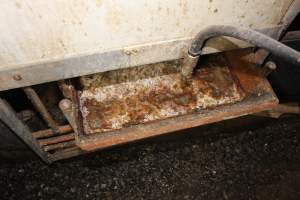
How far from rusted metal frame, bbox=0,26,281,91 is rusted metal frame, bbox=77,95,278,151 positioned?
0.25 m

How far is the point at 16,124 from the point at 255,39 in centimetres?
104

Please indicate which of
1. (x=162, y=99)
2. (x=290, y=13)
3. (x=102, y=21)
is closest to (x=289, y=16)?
(x=290, y=13)

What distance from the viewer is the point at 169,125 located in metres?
1.11

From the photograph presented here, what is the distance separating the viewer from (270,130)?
2135 millimetres

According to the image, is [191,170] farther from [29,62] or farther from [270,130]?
[29,62]

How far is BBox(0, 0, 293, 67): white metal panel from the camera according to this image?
764mm

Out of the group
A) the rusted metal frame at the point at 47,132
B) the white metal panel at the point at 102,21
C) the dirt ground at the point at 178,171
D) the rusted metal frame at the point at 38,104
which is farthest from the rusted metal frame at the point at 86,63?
the dirt ground at the point at 178,171

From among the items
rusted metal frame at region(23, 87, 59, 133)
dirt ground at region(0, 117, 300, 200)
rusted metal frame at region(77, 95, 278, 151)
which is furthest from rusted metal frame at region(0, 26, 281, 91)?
dirt ground at region(0, 117, 300, 200)

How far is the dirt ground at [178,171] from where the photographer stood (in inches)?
72.1

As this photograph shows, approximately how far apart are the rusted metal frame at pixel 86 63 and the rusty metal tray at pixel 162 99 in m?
0.17

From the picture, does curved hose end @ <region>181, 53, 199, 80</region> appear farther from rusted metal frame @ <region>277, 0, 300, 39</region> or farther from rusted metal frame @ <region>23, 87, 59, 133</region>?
rusted metal frame @ <region>23, 87, 59, 133</region>

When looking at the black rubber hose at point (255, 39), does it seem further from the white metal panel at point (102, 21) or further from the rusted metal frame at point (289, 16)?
the rusted metal frame at point (289, 16)

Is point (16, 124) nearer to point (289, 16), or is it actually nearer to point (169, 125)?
point (169, 125)

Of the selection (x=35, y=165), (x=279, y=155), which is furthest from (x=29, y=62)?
(x=279, y=155)
